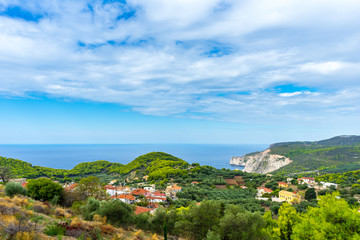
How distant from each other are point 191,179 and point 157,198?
2281 centimetres

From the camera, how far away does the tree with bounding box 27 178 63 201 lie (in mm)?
19484

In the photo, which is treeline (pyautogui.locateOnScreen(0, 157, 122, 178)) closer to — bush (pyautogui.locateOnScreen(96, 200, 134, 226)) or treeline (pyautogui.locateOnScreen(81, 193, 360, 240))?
bush (pyautogui.locateOnScreen(96, 200, 134, 226))

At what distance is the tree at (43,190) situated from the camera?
63.9 feet

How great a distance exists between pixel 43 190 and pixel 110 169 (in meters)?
74.2

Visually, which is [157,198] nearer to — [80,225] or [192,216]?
[192,216]

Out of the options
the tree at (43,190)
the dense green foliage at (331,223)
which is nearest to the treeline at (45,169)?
the tree at (43,190)

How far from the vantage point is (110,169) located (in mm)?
89750

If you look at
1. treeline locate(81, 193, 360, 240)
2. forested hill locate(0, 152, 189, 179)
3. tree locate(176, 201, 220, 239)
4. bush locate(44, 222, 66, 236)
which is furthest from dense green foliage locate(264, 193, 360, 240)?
forested hill locate(0, 152, 189, 179)

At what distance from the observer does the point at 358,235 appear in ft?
35.6

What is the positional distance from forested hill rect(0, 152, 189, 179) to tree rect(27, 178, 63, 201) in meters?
43.6

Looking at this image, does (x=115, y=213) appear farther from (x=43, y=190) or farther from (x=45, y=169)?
(x=45, y=169)

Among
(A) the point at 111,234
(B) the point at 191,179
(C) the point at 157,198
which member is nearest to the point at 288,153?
(B) the point at 191,179

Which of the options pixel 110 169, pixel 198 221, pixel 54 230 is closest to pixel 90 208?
pixel 54 230

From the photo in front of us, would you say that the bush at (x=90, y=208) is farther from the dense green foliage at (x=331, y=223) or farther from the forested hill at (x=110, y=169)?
the forested hill at (x=110, y=169)
